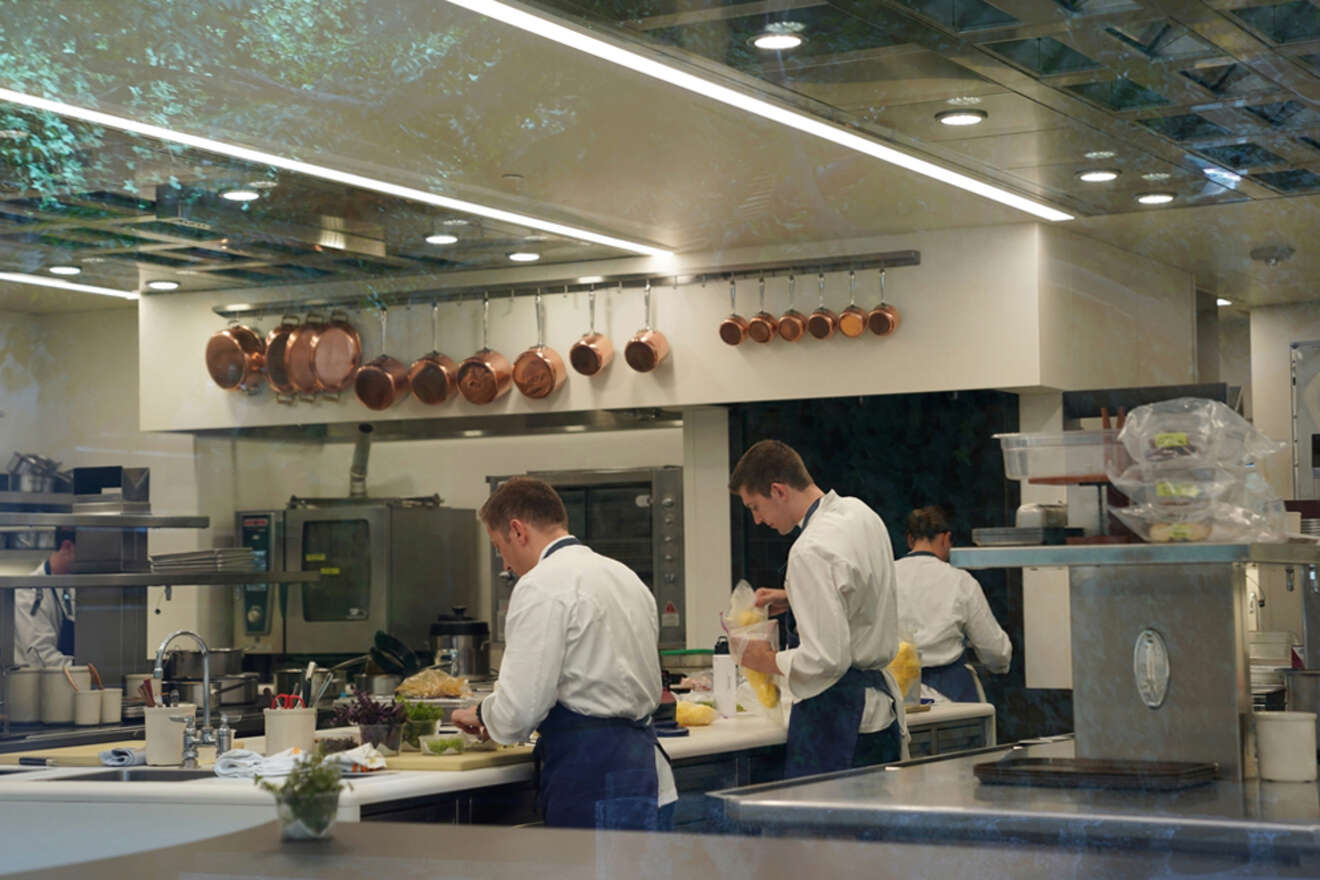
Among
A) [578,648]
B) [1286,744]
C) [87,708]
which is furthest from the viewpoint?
[578,648]

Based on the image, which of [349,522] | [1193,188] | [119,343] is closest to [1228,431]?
[1193,188]

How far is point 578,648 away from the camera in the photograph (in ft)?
3.78

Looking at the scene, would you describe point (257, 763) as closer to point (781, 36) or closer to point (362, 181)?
point (362, 181)

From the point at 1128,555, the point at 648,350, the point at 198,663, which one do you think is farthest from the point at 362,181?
the point at 1128,555

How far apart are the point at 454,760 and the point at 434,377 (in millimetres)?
255

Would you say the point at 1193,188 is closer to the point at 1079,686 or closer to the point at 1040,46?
the point at 1040,46

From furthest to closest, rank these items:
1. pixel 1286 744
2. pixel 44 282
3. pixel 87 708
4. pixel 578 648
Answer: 1. pixel 578 648
2. pixel 1286 744
3. pixel 44 282
4. pixel 87 708

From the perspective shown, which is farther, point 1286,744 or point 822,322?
point 1286,744

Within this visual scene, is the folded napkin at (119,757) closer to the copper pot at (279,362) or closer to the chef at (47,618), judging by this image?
the chef at (47,618)

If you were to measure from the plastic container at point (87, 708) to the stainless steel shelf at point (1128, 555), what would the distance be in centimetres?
52

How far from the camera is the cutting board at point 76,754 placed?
86 centimetres

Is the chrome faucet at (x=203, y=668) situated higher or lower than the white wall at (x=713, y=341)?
lower

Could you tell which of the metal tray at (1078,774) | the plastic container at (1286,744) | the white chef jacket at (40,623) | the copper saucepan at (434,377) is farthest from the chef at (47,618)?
the plastic container at (1286,744)

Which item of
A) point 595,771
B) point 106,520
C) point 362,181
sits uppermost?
point 362,181
